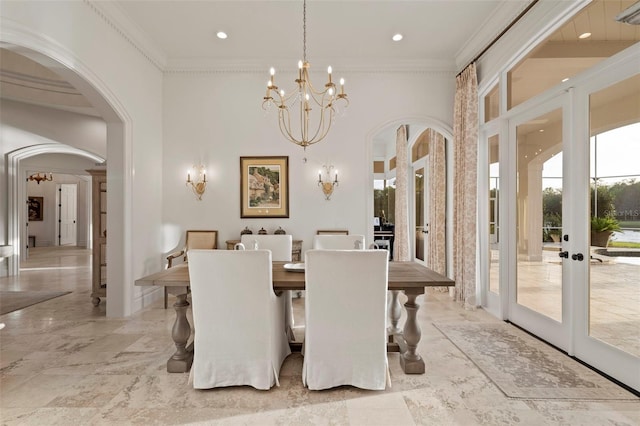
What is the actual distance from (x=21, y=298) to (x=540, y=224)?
6.65 metres

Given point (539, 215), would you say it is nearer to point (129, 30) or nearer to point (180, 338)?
point (180, 338)

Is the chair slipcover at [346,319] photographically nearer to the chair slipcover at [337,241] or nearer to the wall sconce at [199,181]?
the chair slipcover at [337,241]

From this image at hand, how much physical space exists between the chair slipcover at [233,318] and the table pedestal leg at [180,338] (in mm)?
310

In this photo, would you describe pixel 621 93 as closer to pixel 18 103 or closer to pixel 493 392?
pixel 493 392

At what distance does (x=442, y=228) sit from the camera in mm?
5469

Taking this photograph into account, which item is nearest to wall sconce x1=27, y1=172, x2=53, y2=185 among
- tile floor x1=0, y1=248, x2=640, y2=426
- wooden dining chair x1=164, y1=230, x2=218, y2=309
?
wooden dining chair x1=164, y1=230, x2=218, y2=309

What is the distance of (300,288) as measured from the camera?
7.91ft

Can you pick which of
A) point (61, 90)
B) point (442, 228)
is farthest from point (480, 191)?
point (61, 90)

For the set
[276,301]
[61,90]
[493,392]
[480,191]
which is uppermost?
[61,90]

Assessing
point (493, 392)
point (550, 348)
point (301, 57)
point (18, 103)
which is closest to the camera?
point (493, 392)

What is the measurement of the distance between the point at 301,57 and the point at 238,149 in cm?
159

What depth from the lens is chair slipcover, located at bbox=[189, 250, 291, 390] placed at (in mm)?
2238

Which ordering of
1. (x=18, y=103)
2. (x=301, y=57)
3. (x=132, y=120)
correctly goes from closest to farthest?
(x=132, y=120) → (x=301, y=57) → (x=18, y=103)

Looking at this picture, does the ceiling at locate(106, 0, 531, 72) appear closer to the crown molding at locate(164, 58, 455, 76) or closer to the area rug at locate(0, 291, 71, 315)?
the crown molding at locate(164, 58, 455, 76)
